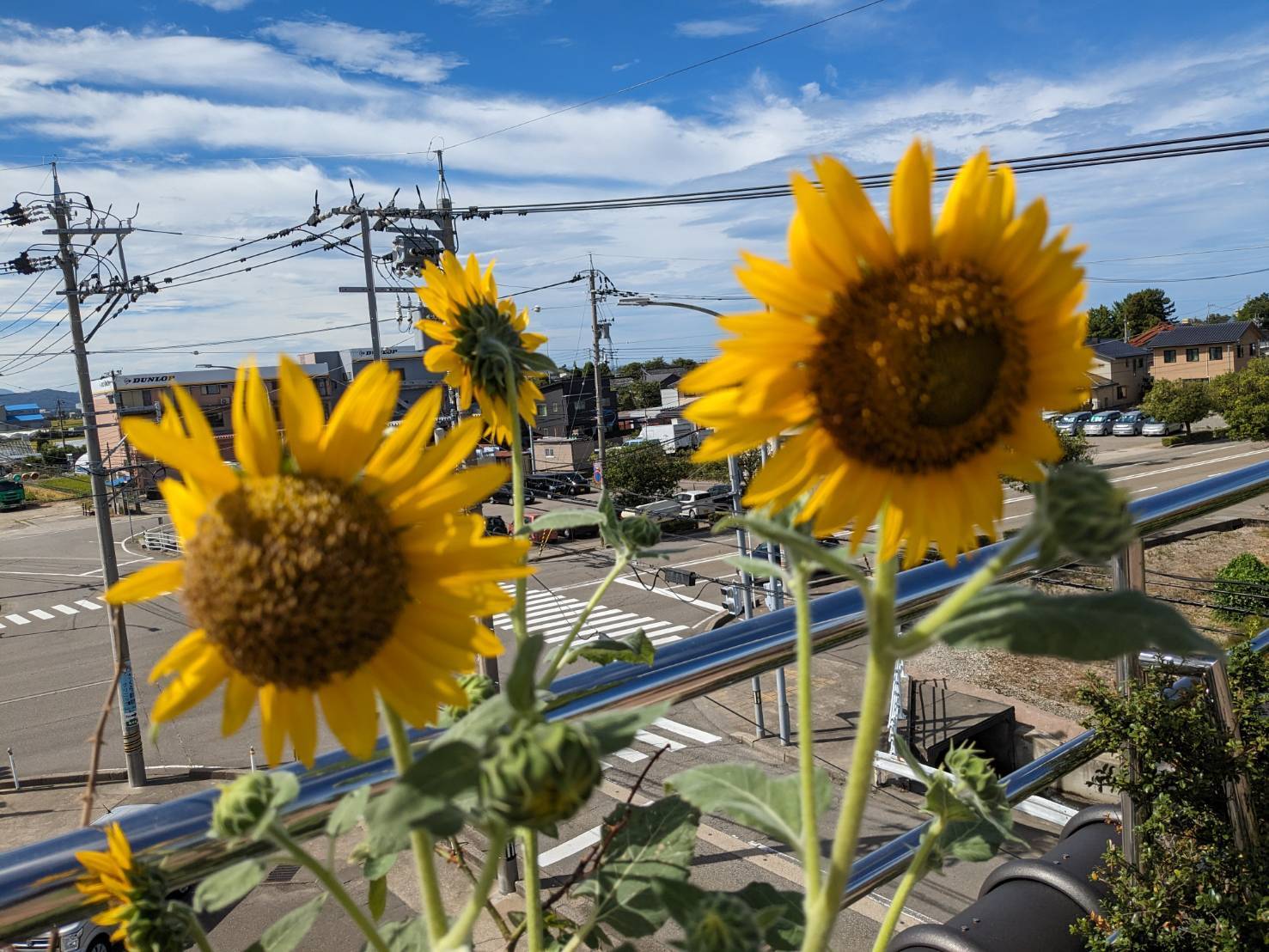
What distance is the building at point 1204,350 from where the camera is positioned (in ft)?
150

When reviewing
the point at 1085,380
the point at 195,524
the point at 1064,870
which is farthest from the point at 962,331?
the point at 1064,870

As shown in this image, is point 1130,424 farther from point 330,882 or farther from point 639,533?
point 330,882

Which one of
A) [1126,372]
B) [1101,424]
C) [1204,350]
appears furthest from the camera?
[1204,350]

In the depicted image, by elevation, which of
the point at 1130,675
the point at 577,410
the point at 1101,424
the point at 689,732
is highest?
the point at 1130,675

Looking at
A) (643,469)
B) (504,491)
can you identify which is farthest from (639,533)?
(643,469)

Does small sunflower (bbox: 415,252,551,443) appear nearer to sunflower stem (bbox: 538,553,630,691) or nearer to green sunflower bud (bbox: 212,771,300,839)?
sunflower stem (bbox: 538,553,630,691)

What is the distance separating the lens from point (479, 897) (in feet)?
1.39

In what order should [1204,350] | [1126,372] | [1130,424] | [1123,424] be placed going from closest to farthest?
[1130,424] → [1123,424] → [1126,372] → [1204,350]

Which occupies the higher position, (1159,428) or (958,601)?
(958,601)

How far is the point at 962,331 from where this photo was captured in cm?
42

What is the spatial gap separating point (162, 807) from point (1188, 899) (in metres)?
1.63

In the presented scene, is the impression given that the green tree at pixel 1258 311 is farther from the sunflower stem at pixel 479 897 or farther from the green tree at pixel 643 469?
the sunflower stem at pixel 479 897

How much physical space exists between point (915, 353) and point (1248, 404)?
3649 cm

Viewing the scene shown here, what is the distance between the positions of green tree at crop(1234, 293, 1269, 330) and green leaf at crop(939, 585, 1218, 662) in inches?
2677
